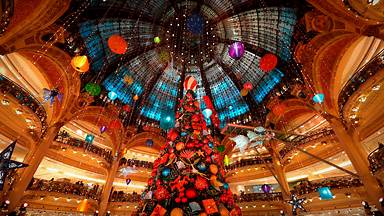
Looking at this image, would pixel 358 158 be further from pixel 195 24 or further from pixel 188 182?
pixel 195 24

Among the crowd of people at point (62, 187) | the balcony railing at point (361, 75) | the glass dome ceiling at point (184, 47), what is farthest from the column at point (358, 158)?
the crowd of people at point (62, 187)

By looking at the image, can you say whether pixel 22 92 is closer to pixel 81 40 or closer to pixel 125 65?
pixel 81 40

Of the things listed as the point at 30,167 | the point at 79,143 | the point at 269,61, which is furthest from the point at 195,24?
the point at 30,167

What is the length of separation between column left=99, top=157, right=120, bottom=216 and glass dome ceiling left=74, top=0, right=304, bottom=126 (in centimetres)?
677

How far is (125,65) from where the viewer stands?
2045 cm

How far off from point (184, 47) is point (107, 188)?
51.7 ft

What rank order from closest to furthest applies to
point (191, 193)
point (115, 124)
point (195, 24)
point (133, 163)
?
1. point (191, 193)
2. point (195, 24)
3. point (115, 124)
4. point (133, 163)

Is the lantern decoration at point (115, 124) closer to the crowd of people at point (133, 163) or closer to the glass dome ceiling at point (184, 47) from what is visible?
the glass dome ceiling at point (184, 47)

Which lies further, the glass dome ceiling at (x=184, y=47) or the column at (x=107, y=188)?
the column at (x=107, y=188)

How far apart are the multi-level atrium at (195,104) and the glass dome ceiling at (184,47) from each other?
121 millimetres

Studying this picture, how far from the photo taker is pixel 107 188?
1839cm

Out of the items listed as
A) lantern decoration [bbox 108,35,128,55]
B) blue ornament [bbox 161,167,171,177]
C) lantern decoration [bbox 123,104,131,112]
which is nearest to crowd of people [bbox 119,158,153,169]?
lantern decoration [bbox 123,104,131,112]

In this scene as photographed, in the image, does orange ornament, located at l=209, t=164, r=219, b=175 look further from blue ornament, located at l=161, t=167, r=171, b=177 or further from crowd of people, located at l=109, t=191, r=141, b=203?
crowd of people, located at l=109, t=191, r=141, b=203

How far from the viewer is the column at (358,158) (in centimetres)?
1064
